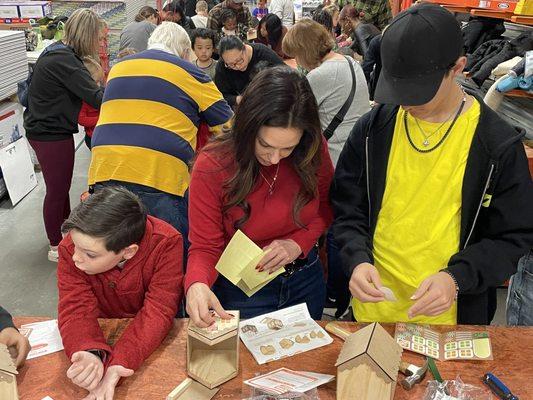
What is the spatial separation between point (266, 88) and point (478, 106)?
0.58 m

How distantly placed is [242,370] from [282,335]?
0.59 ft

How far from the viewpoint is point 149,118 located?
2307 mm

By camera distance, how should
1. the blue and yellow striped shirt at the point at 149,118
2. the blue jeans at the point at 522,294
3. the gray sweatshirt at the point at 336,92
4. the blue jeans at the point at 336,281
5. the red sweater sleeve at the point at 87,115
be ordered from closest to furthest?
the blue jeans at the point at 522,294, the blue and yellow striped shirt at the point at 149,118, the blue jeans at the point at 336,281, the gray sweatshirt at the point at 336,92, the red sweater sleeve at the point at 87,115

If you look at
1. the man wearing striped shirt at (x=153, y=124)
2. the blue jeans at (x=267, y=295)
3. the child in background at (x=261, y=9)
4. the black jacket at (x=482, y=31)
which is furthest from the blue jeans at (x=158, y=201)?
the child in background at (x=261, y=9)

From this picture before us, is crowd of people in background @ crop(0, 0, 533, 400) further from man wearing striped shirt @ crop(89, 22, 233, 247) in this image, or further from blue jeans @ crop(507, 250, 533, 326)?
man wearing striped shirt @ crop(89, 22, 233, 247)

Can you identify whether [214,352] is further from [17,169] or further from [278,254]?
[17,169]

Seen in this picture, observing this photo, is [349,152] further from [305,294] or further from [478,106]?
[305,294]

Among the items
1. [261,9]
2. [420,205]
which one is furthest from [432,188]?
[261,9]

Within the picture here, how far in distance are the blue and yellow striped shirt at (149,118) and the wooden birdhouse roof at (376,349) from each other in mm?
1376

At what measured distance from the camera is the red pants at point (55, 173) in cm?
329

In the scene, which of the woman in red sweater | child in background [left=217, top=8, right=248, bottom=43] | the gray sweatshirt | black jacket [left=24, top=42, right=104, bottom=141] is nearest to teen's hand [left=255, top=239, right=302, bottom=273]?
the woman in red sweater

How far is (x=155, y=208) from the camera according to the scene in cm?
242

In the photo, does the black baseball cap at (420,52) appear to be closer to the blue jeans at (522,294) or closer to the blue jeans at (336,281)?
the blue jeans at (522,294)

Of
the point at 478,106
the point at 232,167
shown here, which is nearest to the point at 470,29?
the point at 478,106
